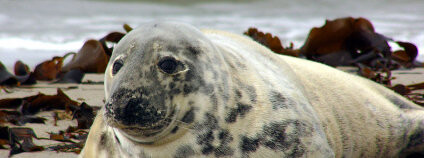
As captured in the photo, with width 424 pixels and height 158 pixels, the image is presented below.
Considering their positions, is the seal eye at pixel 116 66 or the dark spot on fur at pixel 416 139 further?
the dark spot on fur at pixel 416 139

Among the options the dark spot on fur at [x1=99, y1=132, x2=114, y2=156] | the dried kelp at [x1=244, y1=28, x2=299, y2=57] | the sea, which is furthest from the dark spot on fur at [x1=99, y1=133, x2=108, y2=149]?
the sea

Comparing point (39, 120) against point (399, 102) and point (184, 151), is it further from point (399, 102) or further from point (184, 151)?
point (399, 102)

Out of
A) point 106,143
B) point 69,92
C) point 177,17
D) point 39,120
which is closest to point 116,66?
point 106,143

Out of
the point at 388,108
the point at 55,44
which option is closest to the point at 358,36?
the point at 388,108

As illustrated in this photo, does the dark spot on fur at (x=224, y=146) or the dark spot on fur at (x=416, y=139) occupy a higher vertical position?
the dark spot on fur at (x=224, y=146)

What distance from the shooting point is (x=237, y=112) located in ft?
6.01

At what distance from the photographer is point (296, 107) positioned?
6.67 ft

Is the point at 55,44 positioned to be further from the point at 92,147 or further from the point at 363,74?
the point at 92,147

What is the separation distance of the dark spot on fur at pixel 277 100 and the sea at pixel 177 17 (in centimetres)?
666

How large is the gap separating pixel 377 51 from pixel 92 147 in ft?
12.5

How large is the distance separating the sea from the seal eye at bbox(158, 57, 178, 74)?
684 centimetres

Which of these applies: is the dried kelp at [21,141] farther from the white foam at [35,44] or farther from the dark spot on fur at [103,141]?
the white foam at [35,44]

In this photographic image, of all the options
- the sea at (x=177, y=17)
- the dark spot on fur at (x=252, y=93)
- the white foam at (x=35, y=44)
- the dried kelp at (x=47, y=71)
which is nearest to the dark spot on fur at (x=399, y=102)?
the dark spot on fur at (x=252, y=93)

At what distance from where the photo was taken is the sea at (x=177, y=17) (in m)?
10.4
